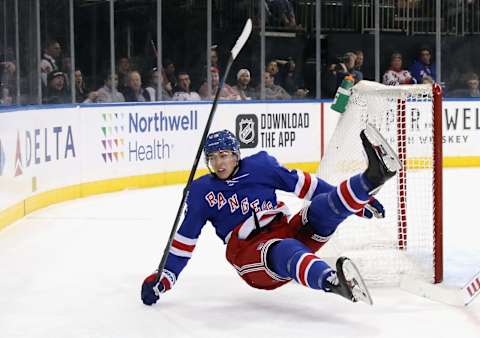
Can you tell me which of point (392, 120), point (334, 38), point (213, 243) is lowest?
point (213, 243)

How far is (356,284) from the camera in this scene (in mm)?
3420

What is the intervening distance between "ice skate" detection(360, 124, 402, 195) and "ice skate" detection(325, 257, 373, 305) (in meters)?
0.37

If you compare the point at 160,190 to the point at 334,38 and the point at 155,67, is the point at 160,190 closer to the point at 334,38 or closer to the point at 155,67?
the point at 155,67

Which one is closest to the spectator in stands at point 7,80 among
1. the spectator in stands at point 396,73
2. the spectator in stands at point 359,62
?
the spectator in stands at point 359,62

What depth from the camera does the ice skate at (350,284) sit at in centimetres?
340

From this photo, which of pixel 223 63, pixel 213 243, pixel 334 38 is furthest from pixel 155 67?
pixel 213 243

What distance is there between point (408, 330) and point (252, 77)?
758cm

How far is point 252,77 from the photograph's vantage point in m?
11.0

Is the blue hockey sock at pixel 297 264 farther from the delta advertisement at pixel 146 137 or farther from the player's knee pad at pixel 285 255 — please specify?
the delta advertisement at pixel 146 137

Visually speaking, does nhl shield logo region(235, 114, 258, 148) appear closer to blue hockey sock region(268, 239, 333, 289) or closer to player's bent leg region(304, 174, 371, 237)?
player's bent leg region(304, 174, 371, 237)

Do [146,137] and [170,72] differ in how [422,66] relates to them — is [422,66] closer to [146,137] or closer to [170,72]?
[170,72]

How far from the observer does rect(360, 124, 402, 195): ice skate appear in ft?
11.7

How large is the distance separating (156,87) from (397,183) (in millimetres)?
5343

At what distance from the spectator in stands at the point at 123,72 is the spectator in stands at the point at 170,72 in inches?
21.3
